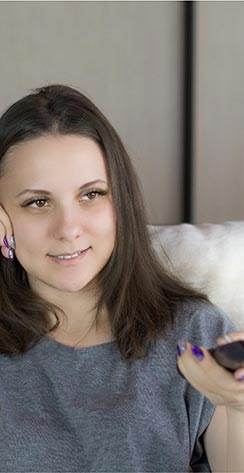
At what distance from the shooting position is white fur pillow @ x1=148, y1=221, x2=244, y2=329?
1.20 m

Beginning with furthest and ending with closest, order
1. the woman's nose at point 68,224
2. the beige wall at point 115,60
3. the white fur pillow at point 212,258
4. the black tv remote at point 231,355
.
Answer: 1. the beige wall at point 115,60
2. the white fur pillow at point 212,258
3. the woman's nose at point 68,224
4. the black tv remote at point 231,355

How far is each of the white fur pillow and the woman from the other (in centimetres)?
9

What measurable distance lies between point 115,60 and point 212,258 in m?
0.60

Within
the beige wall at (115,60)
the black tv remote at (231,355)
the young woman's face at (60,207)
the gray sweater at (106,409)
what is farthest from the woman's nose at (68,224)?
the beige wall at (115,60)

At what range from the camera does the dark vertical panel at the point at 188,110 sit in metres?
1.55

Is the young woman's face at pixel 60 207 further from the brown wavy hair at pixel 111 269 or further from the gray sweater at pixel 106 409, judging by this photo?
the gray sweater at pixel 106 409

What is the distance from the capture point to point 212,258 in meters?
1.23

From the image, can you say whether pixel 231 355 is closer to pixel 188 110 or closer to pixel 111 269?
pixel 111 269

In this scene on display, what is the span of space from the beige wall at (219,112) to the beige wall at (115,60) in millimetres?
64

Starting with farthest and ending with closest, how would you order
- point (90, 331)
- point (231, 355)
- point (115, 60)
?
point (115, 60) → point (90, 331) → point (231, 355)

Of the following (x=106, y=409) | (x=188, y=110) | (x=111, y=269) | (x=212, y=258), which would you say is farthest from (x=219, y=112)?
(x=106, y=409)

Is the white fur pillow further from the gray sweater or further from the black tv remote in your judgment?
the black tv remote

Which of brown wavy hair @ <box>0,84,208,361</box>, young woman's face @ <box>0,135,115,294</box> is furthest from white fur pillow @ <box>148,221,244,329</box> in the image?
young woman's face @ <box>0,135,115,294</box>

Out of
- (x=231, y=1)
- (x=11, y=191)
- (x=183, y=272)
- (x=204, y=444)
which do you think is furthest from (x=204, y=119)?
(x=204, y=444)
